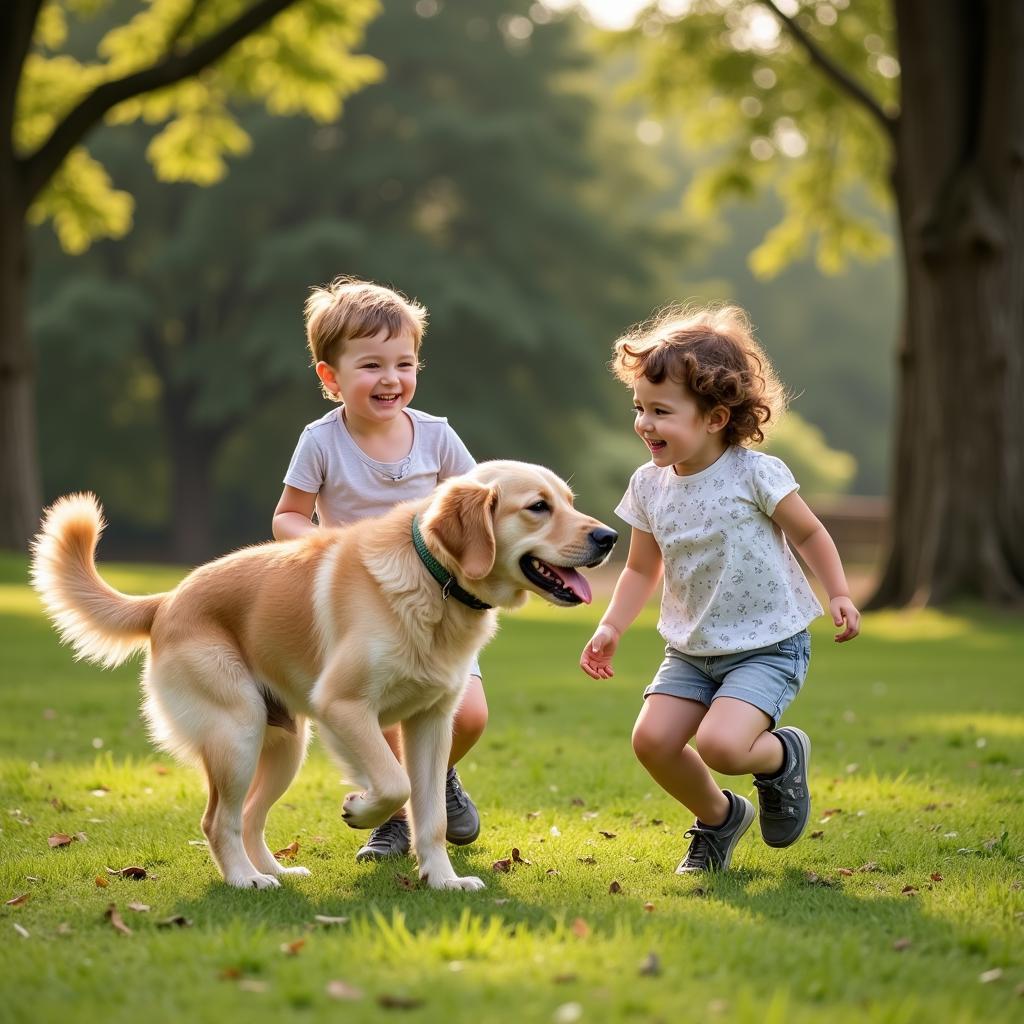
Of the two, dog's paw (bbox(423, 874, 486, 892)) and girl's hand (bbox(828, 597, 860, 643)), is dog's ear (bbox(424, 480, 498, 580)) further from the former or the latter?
girl's hand (bbox(828, 597, 860, 643))

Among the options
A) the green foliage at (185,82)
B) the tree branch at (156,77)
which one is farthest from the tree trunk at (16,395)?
the green foliage at (185,82)

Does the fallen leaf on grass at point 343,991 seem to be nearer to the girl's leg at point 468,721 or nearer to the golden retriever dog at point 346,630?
the golden retriever dog at point 346,630

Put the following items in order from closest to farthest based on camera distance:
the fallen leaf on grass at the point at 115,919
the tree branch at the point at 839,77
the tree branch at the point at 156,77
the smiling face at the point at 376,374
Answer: the fallen leaf on grass at the point at 115,919
the smiling face at the point at 376,374
the tree branch at the point at 156,77
the tree branch at the point at 839,77

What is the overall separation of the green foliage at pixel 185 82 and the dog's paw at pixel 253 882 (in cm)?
1535

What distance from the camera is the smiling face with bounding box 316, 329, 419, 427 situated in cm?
551

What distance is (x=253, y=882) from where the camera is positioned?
472cm

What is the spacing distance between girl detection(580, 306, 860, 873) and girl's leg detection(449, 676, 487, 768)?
0.69 m

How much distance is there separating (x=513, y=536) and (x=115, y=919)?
1.80m

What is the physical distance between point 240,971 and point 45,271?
33.3 metres

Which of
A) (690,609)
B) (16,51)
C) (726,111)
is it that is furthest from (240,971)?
(726,111)

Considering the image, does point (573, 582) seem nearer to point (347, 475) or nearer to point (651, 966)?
point (347, 475)

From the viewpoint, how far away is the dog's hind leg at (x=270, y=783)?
502 centimetres

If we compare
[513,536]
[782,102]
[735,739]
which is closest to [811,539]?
[735,739]

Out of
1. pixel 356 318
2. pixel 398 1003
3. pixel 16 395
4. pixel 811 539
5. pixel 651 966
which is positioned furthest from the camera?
pixel 16 395
